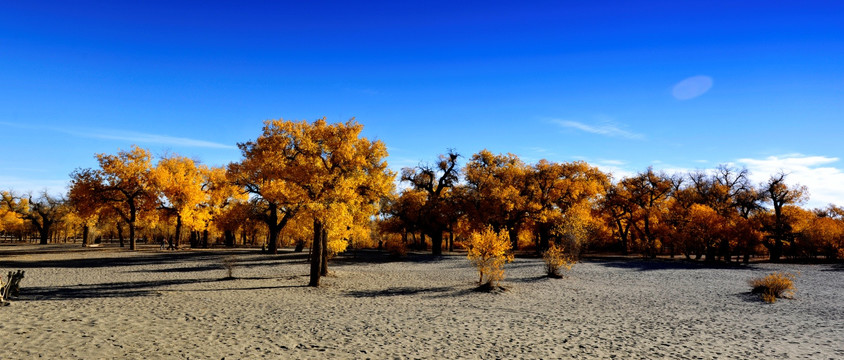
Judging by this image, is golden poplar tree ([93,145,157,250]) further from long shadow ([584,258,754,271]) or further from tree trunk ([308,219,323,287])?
long shadow ([584,258,754,271])

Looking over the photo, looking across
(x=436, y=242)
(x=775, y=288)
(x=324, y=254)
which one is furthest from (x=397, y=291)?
(x=436, y=242)

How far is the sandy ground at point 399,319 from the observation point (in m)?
10.2

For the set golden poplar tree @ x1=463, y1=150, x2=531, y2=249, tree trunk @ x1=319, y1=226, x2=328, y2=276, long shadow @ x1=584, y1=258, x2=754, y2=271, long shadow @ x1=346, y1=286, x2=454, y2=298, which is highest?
golden poplar tree @ x1=463, y1=150, x2=531, y2=249

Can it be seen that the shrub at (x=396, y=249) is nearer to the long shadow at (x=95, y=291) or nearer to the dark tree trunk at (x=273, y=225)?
the dark tree trunk at (x=273, y=225)

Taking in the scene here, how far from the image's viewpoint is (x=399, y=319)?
14.0 metres

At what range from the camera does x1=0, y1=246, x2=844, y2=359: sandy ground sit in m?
10.2

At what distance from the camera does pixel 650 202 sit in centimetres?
5562

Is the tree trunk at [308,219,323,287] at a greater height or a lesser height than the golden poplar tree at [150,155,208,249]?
lesser

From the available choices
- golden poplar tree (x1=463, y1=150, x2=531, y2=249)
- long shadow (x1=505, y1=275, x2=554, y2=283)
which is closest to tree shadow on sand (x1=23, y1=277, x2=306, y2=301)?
long shadow (x1=505, y1=275, x2=554, y2=283)

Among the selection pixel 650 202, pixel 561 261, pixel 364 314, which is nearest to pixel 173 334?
pixel 364 314

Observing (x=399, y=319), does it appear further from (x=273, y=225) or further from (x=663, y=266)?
(x=273, y=225)

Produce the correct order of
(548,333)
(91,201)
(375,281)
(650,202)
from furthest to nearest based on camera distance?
(650,202) → (91,201) → (375,281) → (548,333)

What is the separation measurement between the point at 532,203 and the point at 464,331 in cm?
3458

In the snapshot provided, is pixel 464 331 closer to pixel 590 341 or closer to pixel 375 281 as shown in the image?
pixel 590 341
